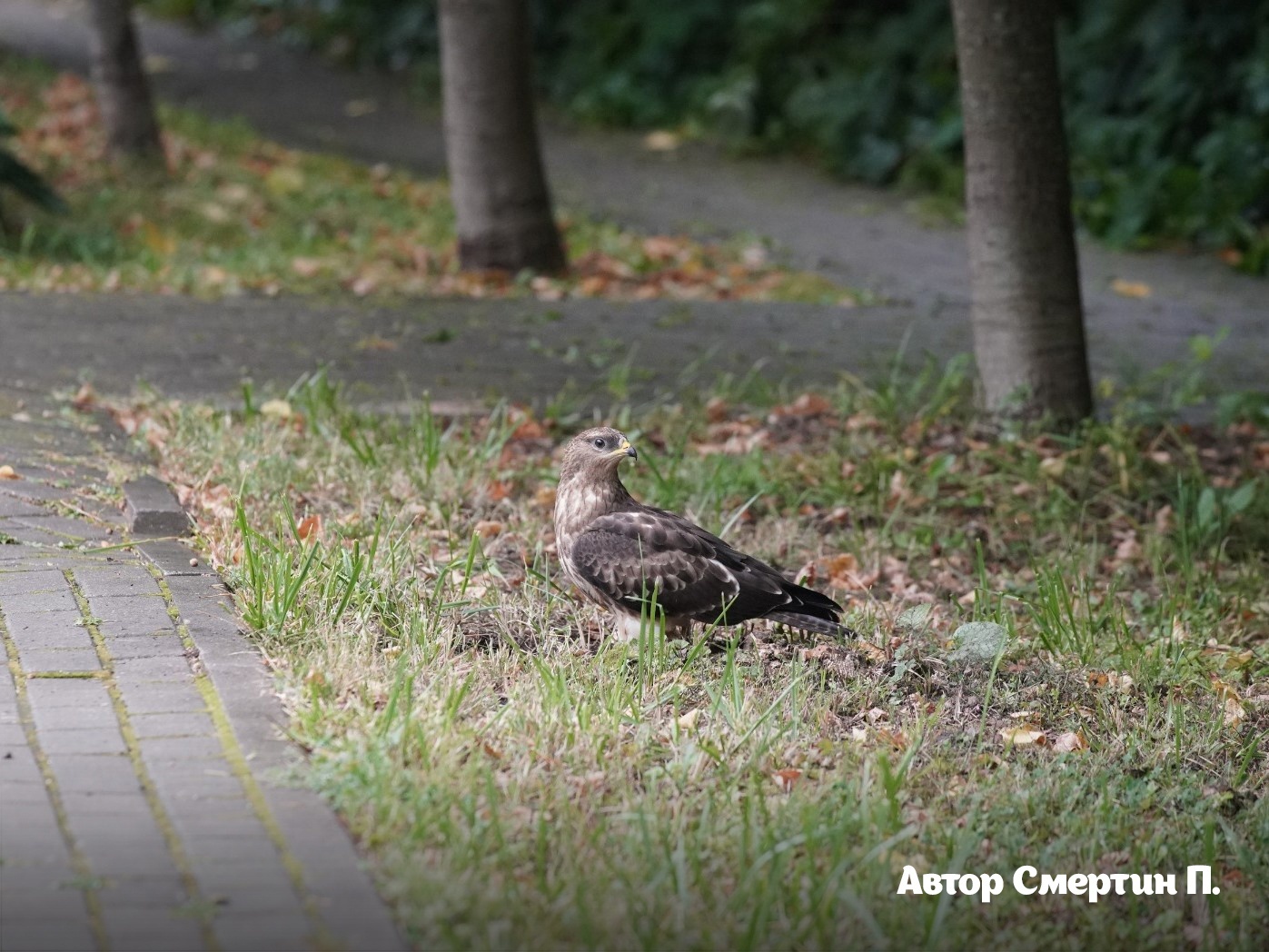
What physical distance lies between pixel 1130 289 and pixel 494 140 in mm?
4347

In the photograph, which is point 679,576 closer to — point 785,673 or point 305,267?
point 785,673

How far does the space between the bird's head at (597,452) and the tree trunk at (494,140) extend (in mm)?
5143

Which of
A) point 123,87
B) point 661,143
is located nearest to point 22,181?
point 123,87

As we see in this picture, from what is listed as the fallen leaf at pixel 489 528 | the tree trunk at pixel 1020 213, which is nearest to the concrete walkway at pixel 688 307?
the tree trunk at pixel 1020 213

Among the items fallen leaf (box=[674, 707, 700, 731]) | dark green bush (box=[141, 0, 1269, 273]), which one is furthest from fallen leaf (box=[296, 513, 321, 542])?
dark green bush (box=[141, 0, 1269, 273])

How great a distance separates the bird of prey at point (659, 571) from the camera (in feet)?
16.6

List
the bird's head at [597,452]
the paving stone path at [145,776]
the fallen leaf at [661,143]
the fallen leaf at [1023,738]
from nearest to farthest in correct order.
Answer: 1. the paving stone path at [145,776]
2. the fallen leaf at [1023,738]
3. the bird's head at [597,452]
4. the fallen leaf at [661,143]

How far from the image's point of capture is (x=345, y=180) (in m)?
13.5

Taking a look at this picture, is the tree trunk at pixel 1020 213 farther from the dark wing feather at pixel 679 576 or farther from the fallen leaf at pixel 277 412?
the fallen leaf at pixel 277 412

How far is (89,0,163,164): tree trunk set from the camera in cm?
1241

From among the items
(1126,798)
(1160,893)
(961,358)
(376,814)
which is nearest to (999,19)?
(961,358)

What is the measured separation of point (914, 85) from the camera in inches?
562

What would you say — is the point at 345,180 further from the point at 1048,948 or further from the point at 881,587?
the point at 1048,948

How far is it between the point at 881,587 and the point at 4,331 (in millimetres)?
4626
